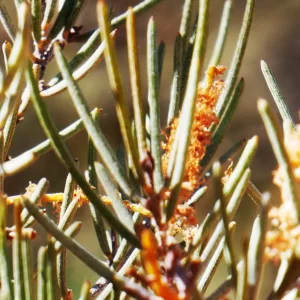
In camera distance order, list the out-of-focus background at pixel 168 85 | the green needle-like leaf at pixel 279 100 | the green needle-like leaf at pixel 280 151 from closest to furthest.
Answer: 1. the green needle-like leaf at pixel 280 151
2. the green needle-like leaf at pixel 279 100
3. the out-of-focus background at pixel 168 85

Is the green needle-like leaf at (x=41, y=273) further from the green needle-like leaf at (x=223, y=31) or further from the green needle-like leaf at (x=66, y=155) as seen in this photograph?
the green needle-like leaf at (x=223, y=31)

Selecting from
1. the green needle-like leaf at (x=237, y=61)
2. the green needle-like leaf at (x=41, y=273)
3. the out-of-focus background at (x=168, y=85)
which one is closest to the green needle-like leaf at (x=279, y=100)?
the green needle-like leaf at (x=237, y=61)

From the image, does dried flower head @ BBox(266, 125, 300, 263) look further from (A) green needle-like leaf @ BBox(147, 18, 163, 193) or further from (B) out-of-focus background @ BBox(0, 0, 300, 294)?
(B) out-of-focus background @ BBox(0, 0, 300, 294)

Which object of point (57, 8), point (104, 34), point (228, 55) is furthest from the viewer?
point (228, 55)

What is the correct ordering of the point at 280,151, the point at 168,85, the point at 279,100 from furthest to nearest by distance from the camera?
the point at 168,85
the point at 279,100
the point at 280,151

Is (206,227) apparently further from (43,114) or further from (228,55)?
(228,55)

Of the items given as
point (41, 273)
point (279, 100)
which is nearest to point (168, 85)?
point (279, 100)

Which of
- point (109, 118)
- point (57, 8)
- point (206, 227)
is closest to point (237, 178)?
point (206, 227)

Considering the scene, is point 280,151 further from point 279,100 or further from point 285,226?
point 279,100

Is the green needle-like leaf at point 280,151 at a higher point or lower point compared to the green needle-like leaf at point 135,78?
lower
